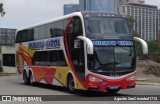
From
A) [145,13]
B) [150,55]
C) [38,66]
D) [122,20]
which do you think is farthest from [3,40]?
[122,20]

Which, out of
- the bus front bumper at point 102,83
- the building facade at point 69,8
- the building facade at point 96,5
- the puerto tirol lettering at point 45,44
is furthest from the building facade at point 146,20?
the bus front bumper at point 102,83

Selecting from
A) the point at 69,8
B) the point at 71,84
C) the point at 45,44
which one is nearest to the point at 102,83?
the point at 71,84

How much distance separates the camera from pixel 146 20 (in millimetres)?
129750

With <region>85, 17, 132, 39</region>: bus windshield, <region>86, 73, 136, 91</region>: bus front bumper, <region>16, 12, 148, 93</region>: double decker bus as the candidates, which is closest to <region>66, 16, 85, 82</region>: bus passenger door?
<region>16, 12, 148, 93</region>: double decker bus

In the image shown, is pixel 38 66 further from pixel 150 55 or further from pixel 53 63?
pixel 150 55

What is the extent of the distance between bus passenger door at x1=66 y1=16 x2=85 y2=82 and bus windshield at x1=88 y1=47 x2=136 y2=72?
2.34 ft

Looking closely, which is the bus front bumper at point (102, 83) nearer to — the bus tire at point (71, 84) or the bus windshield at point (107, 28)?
the bus windshield at point (107, 28)

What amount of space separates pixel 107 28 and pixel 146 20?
366 feet

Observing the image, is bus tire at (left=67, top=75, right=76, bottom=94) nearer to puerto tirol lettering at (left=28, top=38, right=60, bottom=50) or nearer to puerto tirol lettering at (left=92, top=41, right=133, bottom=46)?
puerto tirol lettering at (left=28, top=38, right=60, bottom=50)

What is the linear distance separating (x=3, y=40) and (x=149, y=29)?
51.8m

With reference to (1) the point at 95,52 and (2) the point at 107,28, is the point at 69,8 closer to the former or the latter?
(2) the point at 107,28

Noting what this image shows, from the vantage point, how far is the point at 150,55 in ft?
345

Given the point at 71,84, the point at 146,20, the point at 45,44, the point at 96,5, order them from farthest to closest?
the point at 146,20
the point at 96,5
the point at 45,44
the point at 71,84

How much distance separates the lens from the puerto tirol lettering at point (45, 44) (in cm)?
2356
